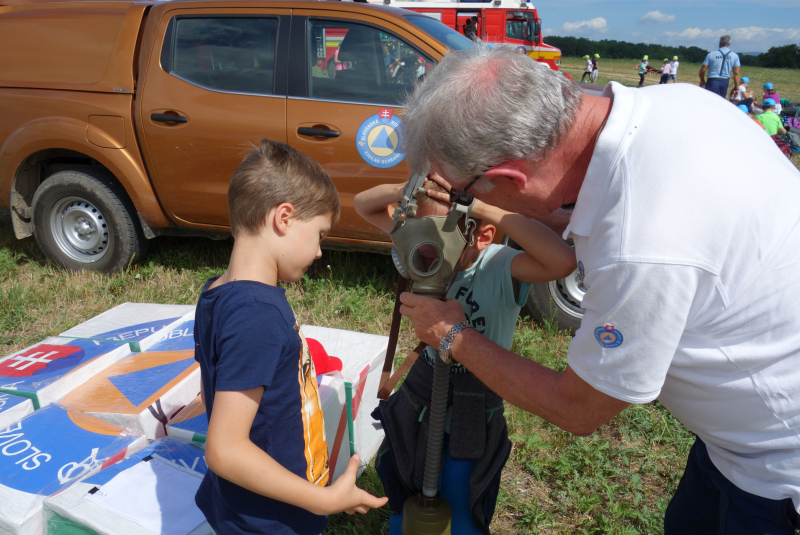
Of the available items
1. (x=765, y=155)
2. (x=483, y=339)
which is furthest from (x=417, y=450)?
(x=765, y=155)

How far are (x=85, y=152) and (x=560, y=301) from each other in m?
3.44

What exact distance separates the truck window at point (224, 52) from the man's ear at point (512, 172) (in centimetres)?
293

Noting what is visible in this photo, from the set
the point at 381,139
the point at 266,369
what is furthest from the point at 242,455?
the point at 381,139

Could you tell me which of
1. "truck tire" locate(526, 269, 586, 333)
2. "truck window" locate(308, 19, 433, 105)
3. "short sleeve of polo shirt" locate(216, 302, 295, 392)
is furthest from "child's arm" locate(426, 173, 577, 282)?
"truck window" locate(308, 19, 433, 105)

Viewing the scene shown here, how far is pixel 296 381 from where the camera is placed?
1420 mm

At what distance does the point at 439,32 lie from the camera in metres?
3.84

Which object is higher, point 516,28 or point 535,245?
point 516,28

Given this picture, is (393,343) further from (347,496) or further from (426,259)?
(347,496)

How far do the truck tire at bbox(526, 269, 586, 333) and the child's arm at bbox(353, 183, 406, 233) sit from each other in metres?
1.86

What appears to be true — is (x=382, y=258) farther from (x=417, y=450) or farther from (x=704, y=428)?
(x=704, y=428)

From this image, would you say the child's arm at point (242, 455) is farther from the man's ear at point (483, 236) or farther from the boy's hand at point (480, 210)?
the man's ear at point (483, 236)

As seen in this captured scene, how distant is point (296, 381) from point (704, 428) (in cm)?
96

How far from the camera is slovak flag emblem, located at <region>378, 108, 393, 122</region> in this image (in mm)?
3604

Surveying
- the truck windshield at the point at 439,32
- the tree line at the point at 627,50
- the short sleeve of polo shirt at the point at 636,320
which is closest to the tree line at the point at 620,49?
the tree line at the point at 627,50
